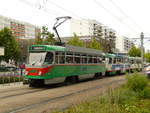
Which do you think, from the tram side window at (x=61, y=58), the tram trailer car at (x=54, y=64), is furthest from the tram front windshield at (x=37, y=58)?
the tram side window at (x=61, y=58)

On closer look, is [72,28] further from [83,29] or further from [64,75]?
[64,75]

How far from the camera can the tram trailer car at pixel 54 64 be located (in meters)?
14.6

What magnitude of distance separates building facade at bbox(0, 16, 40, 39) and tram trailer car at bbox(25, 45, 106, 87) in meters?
106

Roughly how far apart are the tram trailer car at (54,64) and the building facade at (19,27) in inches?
4156

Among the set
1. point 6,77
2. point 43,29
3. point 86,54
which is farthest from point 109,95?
point 43,29

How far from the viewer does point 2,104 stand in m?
9.25

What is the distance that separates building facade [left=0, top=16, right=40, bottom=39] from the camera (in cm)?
11969

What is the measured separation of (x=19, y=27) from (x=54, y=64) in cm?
12176

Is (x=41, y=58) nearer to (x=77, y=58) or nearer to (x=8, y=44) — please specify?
(x=77, y=58)

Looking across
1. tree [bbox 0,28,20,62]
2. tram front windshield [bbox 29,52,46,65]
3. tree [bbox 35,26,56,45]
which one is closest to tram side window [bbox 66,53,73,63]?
tram front windshield [bbox 29,52,46,65]

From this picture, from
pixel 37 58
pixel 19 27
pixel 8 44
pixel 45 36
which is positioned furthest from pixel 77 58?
pixel 19 27

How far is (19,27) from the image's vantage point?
432 ft

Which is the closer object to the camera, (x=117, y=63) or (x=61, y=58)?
(x=61, y=58)

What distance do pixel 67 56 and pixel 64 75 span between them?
4.51ft
